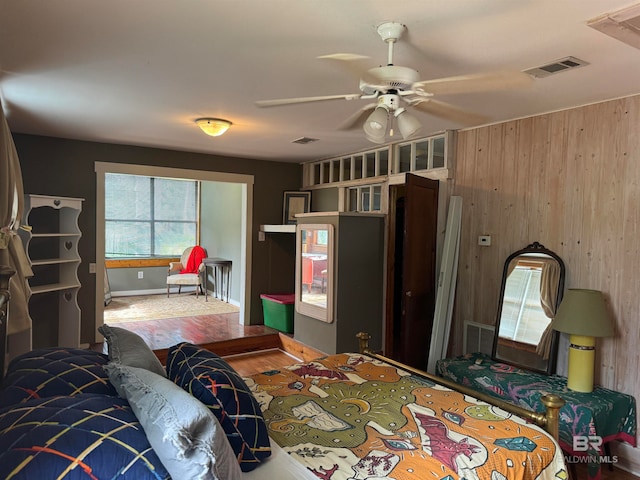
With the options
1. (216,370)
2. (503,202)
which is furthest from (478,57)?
(216,370)

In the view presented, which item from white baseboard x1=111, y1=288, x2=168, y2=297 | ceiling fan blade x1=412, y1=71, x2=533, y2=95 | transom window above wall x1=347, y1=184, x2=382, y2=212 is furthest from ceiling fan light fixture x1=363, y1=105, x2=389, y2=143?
white baseboard x1=111, y1=288, x2=168, y2=297

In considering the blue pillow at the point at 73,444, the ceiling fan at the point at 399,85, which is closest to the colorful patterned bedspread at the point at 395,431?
the blue pillow at the point at 73,444

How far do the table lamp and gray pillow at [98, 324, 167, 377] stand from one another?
2.62 meters

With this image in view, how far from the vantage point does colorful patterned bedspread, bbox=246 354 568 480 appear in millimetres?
1559

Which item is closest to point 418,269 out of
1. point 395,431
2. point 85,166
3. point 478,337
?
point 478,337

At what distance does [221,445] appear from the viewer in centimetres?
118

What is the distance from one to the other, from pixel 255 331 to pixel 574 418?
12.6 ft

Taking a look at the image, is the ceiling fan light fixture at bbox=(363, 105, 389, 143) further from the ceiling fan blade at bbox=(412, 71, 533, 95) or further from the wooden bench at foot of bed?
the wooden bench at foot of bed

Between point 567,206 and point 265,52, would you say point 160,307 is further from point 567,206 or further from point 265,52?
point 567,206

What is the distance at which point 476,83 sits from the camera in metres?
1.94

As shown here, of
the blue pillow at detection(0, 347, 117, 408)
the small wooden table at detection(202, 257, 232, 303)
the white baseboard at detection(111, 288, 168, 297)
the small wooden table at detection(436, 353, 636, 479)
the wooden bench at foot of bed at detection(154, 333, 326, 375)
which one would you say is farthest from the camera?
the white baseboard at detection(111, 288, 168, 297)

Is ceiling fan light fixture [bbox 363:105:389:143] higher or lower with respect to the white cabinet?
higher

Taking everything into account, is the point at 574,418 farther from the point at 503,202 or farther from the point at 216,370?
the point at 216,370

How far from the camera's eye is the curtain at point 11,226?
1.97m
